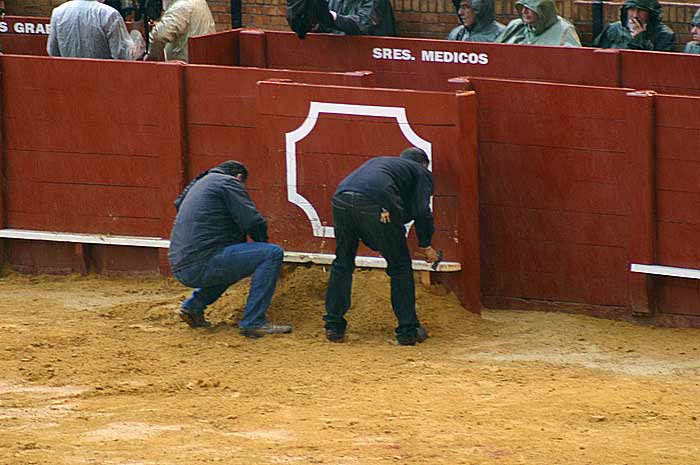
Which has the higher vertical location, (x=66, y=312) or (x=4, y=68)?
(x=4, y=68)

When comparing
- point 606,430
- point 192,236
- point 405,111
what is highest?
point 405,111

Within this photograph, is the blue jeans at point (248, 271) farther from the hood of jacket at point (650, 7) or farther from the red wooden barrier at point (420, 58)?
the hood of jacket at point (650, 7)

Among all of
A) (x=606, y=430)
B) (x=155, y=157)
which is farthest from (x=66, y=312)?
(x=606, y=430)

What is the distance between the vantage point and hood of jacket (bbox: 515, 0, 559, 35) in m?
12.7

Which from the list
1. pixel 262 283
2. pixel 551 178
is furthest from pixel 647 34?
pixel 262 283

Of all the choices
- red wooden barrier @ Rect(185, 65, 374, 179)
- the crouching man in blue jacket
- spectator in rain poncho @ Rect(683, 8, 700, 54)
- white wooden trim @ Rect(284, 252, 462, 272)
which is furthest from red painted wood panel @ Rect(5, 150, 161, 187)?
spectator in rain poncho @ Rect(683, 8, 700, 54)

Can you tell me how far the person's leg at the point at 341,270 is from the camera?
1039 centimetres

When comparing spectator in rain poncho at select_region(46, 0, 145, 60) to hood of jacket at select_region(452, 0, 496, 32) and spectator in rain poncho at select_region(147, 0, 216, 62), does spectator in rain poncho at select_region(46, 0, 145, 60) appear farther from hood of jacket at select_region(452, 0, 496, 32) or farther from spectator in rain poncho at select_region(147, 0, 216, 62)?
hood of jacket at select_region(452, 0, 496, 32)

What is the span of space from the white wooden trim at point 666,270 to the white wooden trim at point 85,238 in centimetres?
362

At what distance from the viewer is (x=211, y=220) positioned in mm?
10547

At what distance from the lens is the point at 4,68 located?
492 inches

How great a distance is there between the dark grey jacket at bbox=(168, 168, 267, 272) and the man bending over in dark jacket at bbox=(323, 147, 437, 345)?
59 centimetres

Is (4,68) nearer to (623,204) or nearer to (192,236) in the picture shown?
(192,236)

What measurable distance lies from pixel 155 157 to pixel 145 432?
3.96 metres
